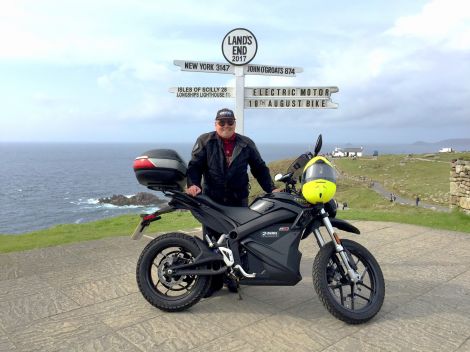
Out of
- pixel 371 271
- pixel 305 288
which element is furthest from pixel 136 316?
pixel 371 271

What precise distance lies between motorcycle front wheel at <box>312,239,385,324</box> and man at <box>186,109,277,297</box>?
1.10 meters

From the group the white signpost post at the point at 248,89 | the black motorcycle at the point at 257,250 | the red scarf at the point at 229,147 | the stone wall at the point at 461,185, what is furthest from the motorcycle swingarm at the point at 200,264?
Result: the stone wall at the point at 461,185

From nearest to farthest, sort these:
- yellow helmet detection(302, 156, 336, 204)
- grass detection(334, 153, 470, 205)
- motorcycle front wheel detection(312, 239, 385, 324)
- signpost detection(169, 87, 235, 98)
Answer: motorcycle front wheel detection(312, 239, 385, 324) < yellow helmet detection(302, 156, 336, 204) < signpost detection(169, 87, 235, 98) < grass detection(334, 153, 470, 205)

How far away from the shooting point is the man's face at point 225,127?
423 cm

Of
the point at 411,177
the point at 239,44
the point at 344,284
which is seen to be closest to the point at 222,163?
the point at 344,284

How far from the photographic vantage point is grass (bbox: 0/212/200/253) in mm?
6755

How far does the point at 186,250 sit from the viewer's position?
393 cm

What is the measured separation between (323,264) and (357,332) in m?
0.61

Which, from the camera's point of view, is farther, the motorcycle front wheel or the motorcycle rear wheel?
the motorcycle rear wheel

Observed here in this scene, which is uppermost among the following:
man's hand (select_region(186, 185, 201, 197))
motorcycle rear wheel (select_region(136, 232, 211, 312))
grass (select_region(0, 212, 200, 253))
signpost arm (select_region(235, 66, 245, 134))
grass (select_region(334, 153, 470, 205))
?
signpost arm (select_region(235, 66, 245, 134))

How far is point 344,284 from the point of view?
369 centimetres

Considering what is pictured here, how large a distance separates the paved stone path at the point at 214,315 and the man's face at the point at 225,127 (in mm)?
1713

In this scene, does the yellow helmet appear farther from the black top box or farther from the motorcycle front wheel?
the black top box

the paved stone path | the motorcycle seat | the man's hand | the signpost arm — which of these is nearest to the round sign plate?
the signpost arm
